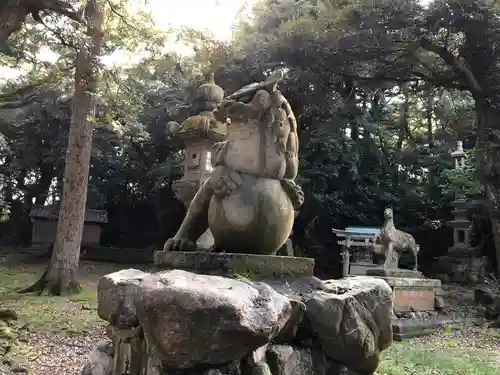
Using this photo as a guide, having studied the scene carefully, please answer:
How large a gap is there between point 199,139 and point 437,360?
5.67 m

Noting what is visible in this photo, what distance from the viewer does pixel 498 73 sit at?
14680 millimetres

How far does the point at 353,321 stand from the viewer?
9.86 feet

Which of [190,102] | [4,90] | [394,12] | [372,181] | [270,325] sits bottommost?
[270,325]

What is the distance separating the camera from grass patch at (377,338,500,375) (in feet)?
19.4

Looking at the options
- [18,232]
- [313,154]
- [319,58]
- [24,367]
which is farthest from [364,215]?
[18,232]

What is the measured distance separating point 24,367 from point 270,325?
4.98 meters

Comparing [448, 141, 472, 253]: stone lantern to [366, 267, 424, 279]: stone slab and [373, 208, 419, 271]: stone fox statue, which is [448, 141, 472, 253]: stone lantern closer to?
[373, 208, 419, 271]: stone fox statue

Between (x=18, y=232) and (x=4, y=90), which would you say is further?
(x=18, y=232)

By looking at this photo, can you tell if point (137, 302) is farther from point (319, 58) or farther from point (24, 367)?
point (319, 58)

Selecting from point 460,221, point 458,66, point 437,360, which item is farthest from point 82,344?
point 460,221

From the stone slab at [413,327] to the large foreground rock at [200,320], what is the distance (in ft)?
24.3

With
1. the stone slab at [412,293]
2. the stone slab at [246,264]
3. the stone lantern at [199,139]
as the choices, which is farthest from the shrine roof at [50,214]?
the stone slab at [246,264]

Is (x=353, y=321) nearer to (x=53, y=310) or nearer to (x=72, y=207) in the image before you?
(x=53, y=310)

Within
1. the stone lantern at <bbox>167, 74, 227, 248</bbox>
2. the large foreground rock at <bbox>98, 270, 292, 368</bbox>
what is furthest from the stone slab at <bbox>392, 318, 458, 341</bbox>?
the large foreground rock at <bbox>98, 270, 292, 368</bbox>
